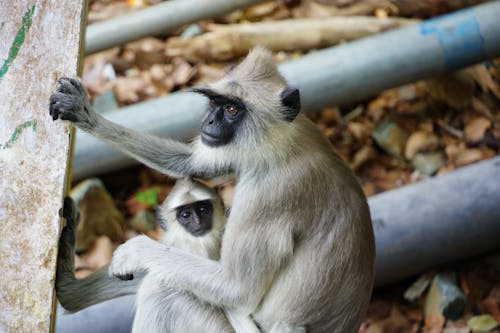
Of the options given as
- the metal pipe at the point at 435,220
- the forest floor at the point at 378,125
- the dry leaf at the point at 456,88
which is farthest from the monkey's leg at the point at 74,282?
the dry leaf at the point at 456,88

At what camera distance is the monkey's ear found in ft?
13.8

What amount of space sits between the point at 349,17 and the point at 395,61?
2.07m

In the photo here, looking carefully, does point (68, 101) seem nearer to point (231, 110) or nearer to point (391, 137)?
point (231, 110)

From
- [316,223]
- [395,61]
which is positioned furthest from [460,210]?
[316,223]

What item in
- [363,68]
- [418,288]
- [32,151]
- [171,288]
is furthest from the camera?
[363,68]

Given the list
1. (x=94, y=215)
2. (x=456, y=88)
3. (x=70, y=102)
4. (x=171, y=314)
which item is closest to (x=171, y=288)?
(x=171, y=314)

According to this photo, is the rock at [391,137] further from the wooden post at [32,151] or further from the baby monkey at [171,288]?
the wooden post at [32,151]

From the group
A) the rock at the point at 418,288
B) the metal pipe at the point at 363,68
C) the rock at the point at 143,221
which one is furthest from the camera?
the rock at the point at 143,221

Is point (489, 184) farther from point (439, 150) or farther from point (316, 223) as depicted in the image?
point (316, 223)

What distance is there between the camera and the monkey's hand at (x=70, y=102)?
398cm

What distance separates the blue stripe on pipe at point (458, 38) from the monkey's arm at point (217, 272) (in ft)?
12.8

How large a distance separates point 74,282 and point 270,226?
1295 mm

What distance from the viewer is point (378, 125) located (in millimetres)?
8586

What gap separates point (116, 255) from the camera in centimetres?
439
